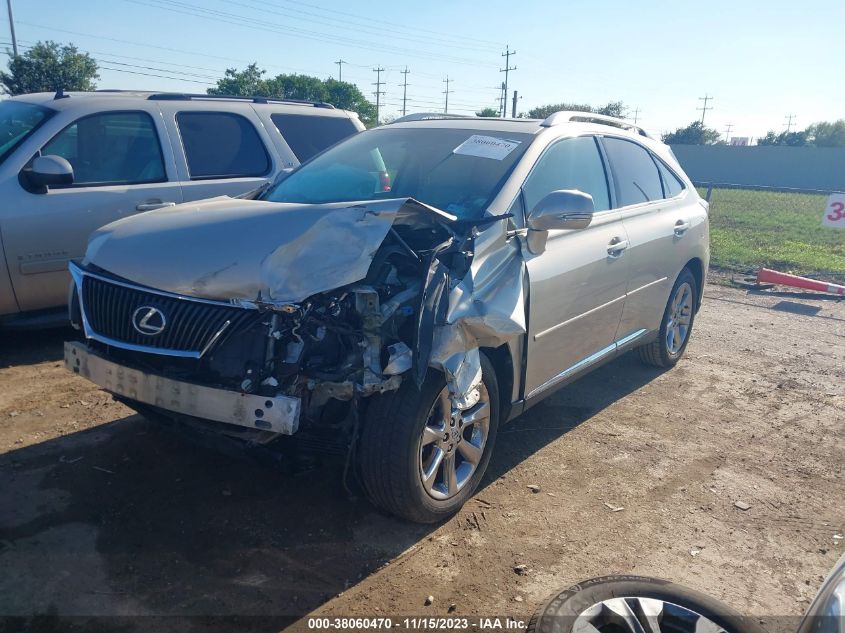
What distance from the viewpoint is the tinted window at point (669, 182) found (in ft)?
18.4

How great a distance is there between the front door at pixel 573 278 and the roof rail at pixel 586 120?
15 centimetres

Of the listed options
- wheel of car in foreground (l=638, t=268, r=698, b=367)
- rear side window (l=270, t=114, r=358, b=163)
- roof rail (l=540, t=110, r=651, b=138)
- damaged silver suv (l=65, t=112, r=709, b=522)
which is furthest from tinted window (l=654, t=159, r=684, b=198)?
rear side window (l=270, t=114, r=358, b=163)

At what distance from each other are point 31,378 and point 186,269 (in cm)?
265

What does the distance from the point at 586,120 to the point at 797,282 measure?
5833 mm

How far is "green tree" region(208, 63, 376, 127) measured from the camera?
55500 millimetres

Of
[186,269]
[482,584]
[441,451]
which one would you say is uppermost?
[186,269]

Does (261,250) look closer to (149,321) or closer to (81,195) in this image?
(149,321)

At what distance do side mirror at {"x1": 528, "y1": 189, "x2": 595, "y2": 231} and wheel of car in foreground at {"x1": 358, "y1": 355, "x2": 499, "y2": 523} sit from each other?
0.80m

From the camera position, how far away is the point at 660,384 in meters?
5.62

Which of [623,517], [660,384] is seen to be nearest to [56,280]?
[623,517]

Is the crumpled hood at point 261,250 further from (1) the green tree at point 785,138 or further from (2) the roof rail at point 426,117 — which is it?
(1) the green tree at point 785,138

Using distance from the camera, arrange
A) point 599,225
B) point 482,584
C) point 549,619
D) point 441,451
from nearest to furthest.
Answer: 1. point 549,619
2. point 482,584
3. point 441,451
4. point 599,225

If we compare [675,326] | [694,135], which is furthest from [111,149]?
[694,135]

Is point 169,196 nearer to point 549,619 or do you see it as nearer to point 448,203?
point 448,203
